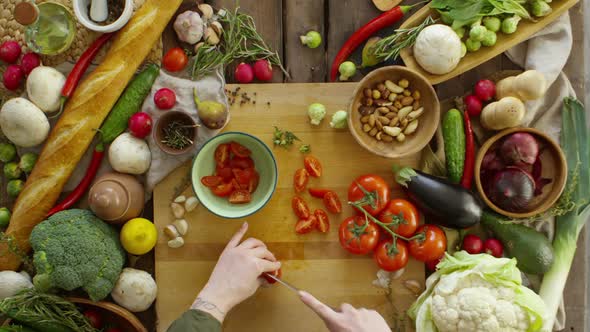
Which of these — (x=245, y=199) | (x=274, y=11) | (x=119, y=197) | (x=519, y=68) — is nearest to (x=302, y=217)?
(x=245, y=199)

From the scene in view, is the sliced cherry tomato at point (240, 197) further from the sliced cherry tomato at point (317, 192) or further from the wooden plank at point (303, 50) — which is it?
the wooden plank at point (303, 50)

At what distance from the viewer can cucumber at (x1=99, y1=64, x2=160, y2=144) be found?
1.70 metres

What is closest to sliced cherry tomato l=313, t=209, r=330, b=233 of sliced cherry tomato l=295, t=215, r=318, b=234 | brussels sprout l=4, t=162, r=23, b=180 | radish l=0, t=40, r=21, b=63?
sliced cherry tomato l=295, t=215, r=318, b=234

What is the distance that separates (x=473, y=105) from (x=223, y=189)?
83cm

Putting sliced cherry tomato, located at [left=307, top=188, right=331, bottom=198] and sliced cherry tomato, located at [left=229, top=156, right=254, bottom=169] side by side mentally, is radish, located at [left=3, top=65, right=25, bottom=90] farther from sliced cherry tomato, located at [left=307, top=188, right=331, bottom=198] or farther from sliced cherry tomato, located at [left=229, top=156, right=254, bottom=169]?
sliced cherry tomato, located at [left=307, top=188, right=331, bottom=198]

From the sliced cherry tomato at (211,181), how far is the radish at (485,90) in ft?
2.83

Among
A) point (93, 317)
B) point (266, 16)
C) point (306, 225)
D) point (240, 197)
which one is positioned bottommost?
point (93, 317)

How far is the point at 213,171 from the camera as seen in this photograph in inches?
65.6

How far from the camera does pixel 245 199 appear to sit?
5.40 ft

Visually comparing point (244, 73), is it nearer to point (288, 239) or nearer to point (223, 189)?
point (223, 189)

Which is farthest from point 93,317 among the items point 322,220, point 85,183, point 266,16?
point 266,16

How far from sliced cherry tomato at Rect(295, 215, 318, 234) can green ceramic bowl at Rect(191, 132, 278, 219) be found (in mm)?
151

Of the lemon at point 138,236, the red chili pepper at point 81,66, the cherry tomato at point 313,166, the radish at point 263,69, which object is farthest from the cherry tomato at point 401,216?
the red chili pepper at point 81,66

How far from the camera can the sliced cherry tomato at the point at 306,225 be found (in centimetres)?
168
